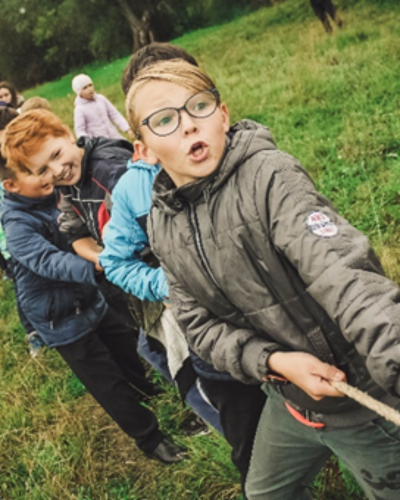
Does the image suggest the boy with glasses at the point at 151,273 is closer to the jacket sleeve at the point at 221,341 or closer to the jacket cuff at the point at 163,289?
the jacket cuff at the point at 163,289

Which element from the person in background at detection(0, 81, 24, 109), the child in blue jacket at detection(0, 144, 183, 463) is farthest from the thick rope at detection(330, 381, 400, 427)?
the person in background at detection(0, 81, 24, 109)

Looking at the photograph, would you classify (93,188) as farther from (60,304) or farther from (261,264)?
(261,264)

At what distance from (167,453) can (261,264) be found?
2.06m

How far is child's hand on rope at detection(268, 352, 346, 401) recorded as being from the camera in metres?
1.29

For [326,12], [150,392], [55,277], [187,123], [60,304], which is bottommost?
[150,392]

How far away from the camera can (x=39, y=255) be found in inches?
113

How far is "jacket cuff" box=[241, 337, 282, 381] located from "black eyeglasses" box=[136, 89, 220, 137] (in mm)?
634

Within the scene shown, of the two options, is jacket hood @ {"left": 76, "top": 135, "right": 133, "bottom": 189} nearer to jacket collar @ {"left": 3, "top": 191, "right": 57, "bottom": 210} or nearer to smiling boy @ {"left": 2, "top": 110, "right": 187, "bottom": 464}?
smiling boy @ {"left": 2, "top": 110, "right": 187, "bottom": 464}

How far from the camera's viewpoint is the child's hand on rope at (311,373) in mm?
1295

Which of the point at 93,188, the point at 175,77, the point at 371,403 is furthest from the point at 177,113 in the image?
the point at 93,188

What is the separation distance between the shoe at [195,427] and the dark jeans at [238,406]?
1002 mm

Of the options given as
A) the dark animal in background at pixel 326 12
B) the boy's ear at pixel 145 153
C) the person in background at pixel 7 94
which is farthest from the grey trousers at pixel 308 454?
the dark animal in background at pixel 326 12

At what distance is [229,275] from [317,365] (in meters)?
0.33

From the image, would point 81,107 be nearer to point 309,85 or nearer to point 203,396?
point 309,85
